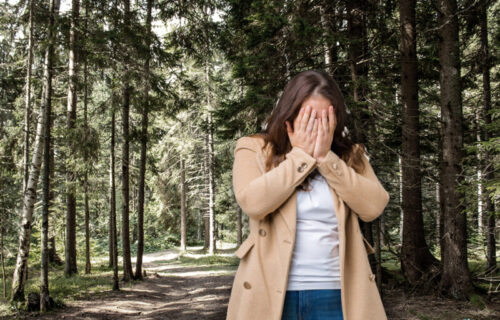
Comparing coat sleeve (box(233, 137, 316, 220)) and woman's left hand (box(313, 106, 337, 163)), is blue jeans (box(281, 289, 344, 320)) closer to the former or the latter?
coat sleeve (box(233, 137, 316, 220))

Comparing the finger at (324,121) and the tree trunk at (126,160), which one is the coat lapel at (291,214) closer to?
the finger at (324,121)

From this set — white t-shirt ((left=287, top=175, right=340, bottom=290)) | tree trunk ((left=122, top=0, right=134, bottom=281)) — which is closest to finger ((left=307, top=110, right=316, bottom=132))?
white t-shirt ((left=287, top=175, right=340, bottom=290))

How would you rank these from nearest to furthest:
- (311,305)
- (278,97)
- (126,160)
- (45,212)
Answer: (311,305) → (278,97) → (45,212) → (126,160)

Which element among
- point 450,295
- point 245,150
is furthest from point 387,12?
point 245,150

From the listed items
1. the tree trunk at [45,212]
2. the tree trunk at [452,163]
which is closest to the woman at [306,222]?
the tree trunk at [452,163]

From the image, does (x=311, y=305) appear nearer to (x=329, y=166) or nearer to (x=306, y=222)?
(x=306, y=222)

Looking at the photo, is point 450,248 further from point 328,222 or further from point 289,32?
point 328,222

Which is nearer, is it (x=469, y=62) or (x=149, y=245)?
(x=469, y=62)

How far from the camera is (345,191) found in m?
1.72

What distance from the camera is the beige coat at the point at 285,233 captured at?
1664 millimetres

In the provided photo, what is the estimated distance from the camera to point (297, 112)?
185 cm

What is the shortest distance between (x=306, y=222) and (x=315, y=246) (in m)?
0.11

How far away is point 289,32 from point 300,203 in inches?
276

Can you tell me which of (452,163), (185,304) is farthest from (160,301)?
(452,163)
